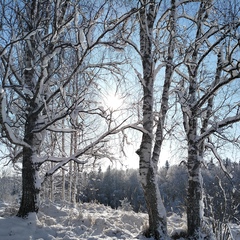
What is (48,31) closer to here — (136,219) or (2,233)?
(2,233)

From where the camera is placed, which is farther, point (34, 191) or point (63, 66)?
point (63, 66)

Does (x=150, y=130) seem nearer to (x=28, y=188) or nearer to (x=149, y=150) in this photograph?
(x=149, y=150)

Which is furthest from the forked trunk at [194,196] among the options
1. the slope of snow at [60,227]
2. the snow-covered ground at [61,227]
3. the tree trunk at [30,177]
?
the tree trunk at [30,177]

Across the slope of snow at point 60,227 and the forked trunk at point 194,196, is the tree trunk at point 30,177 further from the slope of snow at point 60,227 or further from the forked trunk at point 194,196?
the forked trunk at point 194,196

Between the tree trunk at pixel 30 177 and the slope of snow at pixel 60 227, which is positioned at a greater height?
the tree trunk at pixel 30 177

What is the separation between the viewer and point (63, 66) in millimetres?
6336

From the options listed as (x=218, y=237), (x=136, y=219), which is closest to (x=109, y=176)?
(x=136, y=219)

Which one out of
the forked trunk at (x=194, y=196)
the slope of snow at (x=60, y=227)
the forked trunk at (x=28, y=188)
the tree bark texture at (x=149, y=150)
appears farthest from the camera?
the forked trunk at (x=194, y=196)

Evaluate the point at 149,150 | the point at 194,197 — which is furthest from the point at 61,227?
the point at 194,197

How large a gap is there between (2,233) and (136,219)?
4.13 meters

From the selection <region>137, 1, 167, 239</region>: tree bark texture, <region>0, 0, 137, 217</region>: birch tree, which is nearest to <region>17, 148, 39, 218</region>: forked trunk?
<region>0, 0, 137, 217</region>: birch tree

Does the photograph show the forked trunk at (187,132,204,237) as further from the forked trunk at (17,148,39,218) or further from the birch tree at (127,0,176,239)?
the forked trunk at (17,148,39,218)

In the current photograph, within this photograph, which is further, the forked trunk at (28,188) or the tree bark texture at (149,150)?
the tree bark texture at (149,150)

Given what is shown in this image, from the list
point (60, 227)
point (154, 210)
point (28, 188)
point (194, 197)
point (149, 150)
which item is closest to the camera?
point (60, 227)
